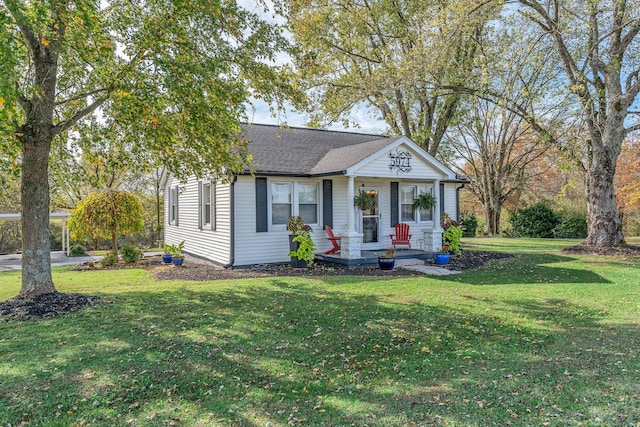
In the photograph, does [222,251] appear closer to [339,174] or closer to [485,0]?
[339,174]

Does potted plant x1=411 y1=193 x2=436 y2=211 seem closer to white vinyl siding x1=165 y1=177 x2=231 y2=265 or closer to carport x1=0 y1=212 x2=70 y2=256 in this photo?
white vinyl siding x1=165 y1=177 x2=231 y2=265

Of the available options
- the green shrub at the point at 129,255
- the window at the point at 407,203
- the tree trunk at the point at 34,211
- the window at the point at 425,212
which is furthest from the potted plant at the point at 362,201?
the tree trunk at the point at 34,211

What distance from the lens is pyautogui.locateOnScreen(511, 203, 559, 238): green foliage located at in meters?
22.8

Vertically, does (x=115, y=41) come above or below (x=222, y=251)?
above

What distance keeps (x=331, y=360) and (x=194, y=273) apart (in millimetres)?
7086

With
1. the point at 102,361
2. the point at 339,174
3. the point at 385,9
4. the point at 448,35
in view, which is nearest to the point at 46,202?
the point at 102,361

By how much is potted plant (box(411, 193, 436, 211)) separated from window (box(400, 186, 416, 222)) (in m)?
0.33

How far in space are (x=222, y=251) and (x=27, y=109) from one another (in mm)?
6086

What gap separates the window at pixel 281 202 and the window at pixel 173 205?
5.73m

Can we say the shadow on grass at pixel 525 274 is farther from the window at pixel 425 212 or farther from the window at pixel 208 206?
the window at pixel 208 206

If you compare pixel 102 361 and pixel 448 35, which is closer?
pixel 102 361

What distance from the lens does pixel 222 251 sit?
1149 cm

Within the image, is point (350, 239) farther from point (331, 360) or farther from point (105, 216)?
point (105, 216)

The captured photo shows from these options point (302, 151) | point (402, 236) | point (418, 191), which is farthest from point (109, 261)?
point (418, 191)
